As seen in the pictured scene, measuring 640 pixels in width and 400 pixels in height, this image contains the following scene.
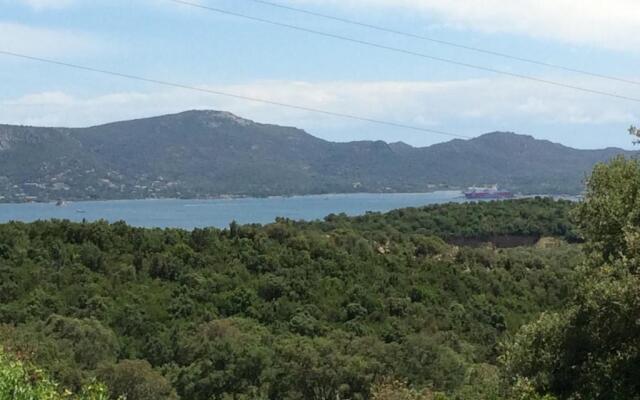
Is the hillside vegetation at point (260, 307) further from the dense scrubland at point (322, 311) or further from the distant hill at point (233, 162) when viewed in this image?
the distant hill at point (233, 162)

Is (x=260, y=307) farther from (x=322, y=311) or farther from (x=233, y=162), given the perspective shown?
(x=233, y=162)

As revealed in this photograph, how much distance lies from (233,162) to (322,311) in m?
145

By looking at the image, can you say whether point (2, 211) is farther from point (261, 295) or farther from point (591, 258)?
point (591, 258)

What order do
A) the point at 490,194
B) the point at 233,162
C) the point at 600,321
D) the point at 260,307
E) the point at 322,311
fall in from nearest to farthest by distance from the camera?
the point at 600,321 → the point at 260,307 → the point at 322,311 → the point at 490,194 → the point at 233,162

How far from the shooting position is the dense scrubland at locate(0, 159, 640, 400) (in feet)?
35.8

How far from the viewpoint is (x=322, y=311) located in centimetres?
3070

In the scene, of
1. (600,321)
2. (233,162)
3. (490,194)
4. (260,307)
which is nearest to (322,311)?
(260,307)

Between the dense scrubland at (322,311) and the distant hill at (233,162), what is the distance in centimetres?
9057

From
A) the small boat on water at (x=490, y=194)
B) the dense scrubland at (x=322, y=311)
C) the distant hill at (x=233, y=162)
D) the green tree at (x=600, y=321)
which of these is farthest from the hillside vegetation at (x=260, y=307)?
the distant hill at (x=233, y=162)

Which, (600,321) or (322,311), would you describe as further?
(322,311)

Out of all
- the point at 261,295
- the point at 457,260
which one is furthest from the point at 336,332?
the point at 457,260

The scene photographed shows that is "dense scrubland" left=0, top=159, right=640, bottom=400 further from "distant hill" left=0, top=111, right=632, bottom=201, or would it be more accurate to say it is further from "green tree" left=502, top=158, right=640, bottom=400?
"distant hill" left=0, top=111, right=632, bottom=201

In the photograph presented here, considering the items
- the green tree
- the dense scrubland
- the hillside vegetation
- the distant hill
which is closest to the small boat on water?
the distant hill

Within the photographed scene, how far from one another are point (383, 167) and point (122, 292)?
150695mm
